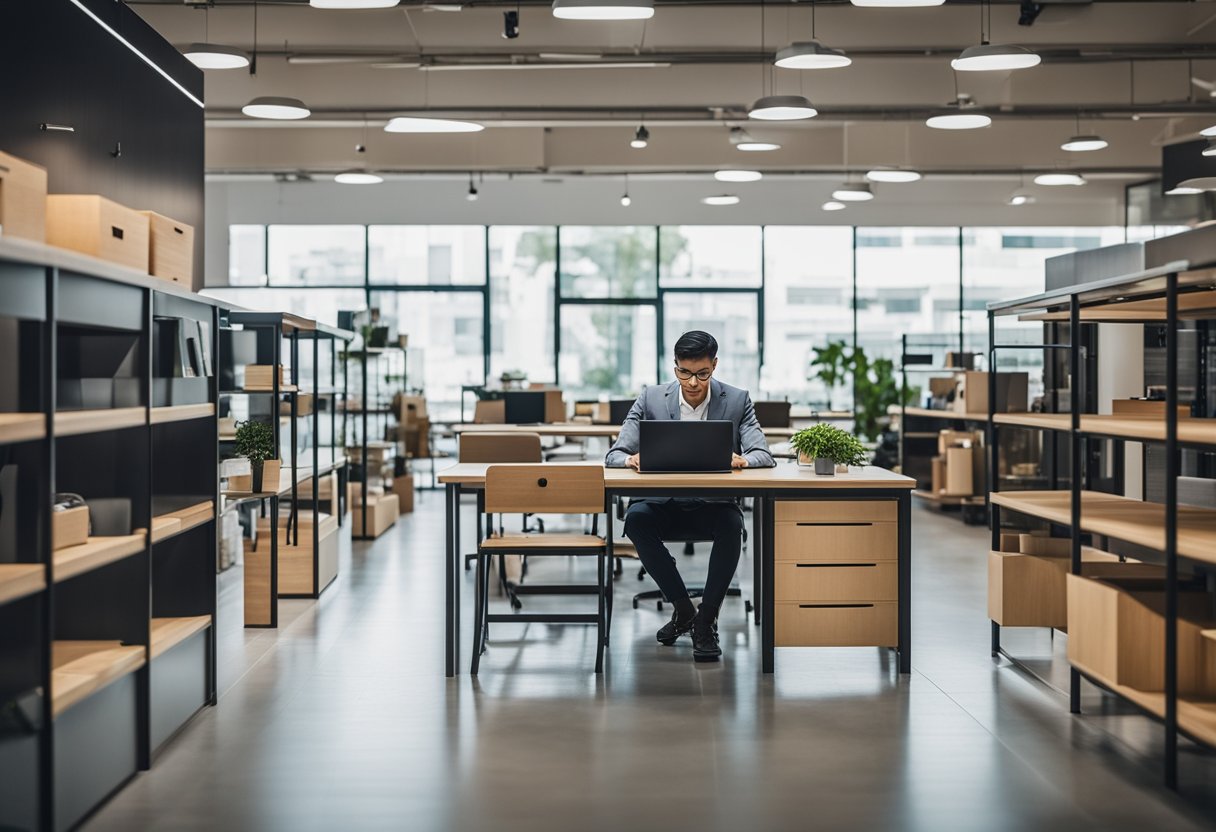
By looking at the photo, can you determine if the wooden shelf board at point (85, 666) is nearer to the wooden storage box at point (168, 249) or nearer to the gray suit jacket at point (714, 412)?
the wooden storage box at point (168, 249)

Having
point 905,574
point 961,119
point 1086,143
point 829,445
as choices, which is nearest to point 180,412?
point 829,445

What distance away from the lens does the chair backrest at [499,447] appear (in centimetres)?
645

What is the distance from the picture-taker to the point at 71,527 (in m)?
3.31

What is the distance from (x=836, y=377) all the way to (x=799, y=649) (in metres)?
8.73

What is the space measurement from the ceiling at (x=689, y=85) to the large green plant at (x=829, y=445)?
4333 mm

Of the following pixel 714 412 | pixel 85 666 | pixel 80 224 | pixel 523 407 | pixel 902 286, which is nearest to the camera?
pixel 85 666

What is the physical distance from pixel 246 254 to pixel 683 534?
10.8 metres

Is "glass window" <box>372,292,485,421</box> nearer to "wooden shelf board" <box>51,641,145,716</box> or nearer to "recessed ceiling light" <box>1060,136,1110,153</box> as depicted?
"recessed ceiling light" <box>1060,136,1110,153</box>

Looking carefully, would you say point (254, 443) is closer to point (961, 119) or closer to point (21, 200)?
point (21, 200)

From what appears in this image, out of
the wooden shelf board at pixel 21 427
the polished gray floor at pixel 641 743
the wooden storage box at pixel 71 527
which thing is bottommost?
the polished gray floor at pixel 641 743

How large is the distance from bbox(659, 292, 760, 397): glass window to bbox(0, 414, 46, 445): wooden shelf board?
12.0 m

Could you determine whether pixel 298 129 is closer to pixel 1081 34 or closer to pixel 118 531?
pixel 1081 34

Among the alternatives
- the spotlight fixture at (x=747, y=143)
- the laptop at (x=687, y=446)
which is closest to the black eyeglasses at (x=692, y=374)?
the laptop at (x=687, y=446)

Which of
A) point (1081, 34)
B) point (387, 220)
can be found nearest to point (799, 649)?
point (1081, 34)
